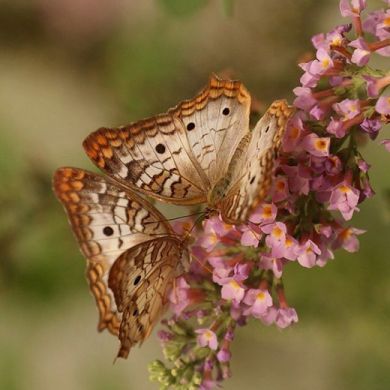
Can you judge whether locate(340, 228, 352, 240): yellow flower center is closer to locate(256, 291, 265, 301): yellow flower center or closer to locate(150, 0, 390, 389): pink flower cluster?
locate(150, 0, 390, 389): pink flower cluster

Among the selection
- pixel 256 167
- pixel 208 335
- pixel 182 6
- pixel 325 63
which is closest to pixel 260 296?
pixel 208 335

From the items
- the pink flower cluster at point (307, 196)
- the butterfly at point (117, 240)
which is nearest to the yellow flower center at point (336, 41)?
the pink flower cluster at point (307, 196)

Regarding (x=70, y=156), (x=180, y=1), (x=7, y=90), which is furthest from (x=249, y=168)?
(x=7, y=90)

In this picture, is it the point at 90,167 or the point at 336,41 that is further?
the point at 90,167

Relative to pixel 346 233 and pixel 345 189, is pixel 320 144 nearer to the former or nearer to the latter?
pixel 345 189

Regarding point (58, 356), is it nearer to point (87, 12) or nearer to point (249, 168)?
point (87, 12)

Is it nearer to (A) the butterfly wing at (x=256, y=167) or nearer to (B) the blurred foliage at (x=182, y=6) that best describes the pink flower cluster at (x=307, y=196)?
(A) the butterfly wing at (x=256, y=167)
